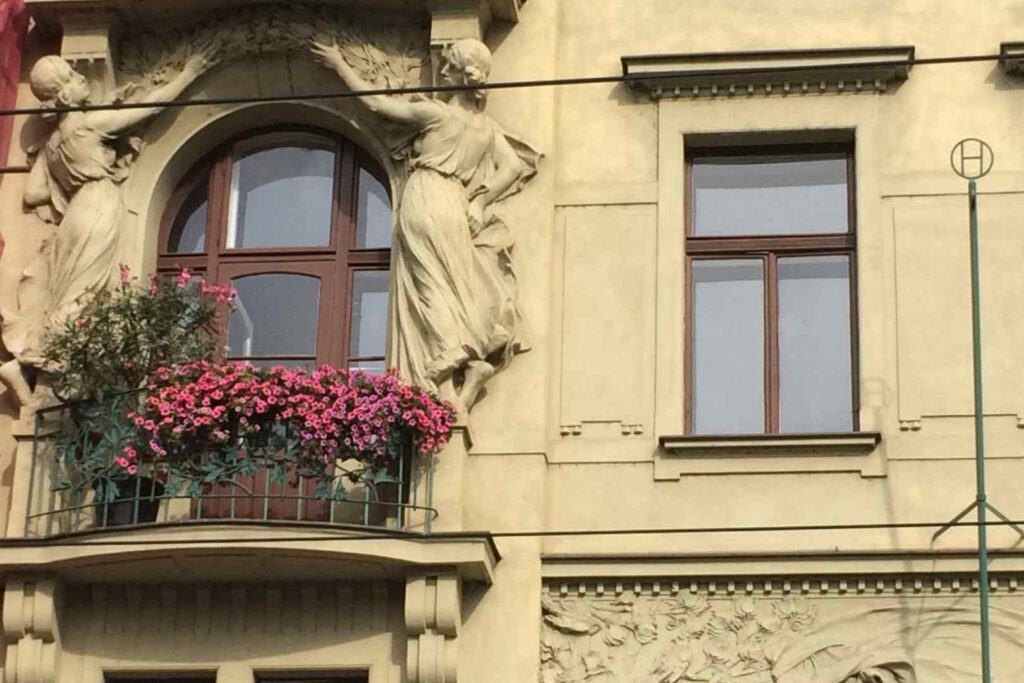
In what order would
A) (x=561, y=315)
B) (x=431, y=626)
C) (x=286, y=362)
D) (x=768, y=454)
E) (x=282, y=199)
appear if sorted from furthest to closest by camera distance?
1. (x=282, y=199)
2. (x=286, y=362)
3. (x=561, y=315)
4. (x=768, y=454)
5. (x=431, y=626)

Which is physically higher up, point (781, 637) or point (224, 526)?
point (224, 526)

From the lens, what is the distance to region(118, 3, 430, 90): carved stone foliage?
17.5m

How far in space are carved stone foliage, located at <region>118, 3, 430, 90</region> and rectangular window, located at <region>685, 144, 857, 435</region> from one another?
2336 millimetres

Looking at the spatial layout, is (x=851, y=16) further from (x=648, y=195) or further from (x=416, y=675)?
(x=416, y=675)

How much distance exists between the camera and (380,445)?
52.0ft

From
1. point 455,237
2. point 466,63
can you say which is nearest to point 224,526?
point 455,237

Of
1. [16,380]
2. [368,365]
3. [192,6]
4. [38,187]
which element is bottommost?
[16,380]

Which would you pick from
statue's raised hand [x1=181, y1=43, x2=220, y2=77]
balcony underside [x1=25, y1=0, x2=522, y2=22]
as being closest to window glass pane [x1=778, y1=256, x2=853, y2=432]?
balcony underside [x1=25, y1=0, x2=522, y2=22]

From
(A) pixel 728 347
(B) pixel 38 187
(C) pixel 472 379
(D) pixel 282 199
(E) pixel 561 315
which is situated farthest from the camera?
(D) pixel 282 199

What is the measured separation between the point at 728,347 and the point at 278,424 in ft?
11.3

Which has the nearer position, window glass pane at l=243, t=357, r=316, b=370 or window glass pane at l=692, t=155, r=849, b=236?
→ window glass pane at l=243, t=357, r=316, b=370

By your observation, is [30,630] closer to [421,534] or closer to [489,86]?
[421,534]

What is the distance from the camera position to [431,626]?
15633mm

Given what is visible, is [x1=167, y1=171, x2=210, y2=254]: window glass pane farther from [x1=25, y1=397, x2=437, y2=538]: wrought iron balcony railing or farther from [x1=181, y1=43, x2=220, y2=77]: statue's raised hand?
[x1=25, y1=397, x2=437, y2=538]: wrought iron balcony railing
